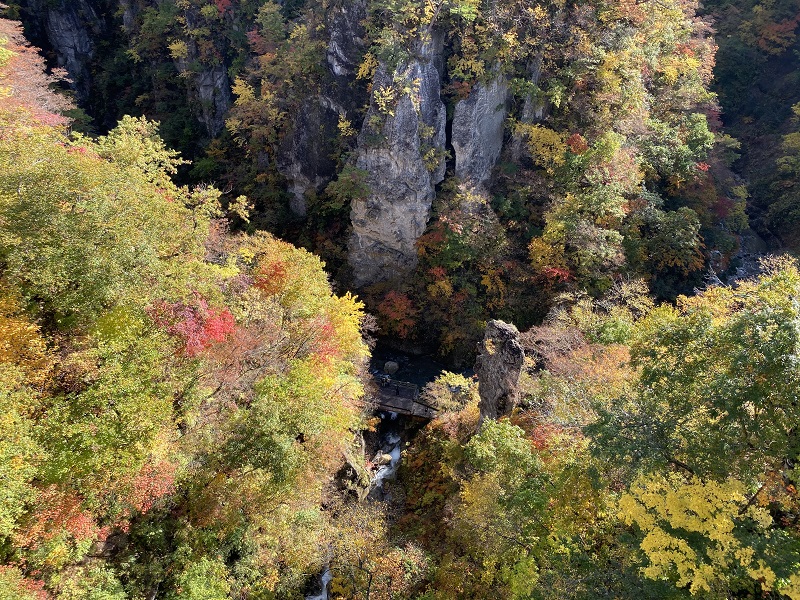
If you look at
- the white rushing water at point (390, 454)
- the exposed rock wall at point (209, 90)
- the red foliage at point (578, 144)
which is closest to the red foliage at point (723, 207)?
the red foliage at point (578, 144)

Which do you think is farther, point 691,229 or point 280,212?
point 280,212

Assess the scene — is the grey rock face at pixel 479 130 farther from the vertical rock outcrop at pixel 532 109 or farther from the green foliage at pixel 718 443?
the green foliage at pixel 718 443

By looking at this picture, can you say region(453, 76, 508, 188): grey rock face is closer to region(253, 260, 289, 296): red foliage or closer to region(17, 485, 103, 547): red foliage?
region(253, 260, 289, 296): red foliage

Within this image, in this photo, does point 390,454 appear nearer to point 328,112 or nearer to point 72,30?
point 328,112

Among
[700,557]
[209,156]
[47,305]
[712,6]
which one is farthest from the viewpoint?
[712,6]

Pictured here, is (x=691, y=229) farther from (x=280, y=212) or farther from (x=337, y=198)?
(x=280, y=212)

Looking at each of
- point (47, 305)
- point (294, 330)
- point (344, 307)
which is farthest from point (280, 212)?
point (47, 305)

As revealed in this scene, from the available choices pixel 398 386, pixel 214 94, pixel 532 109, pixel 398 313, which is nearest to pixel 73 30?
pixel 214 94
